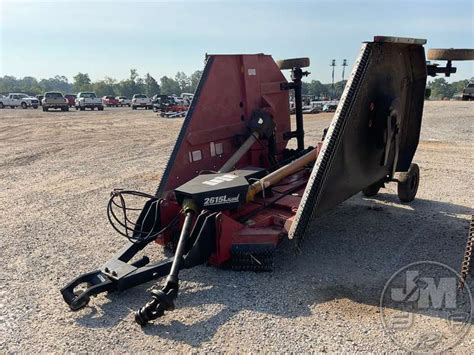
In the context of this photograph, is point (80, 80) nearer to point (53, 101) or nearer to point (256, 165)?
point (53, 101)

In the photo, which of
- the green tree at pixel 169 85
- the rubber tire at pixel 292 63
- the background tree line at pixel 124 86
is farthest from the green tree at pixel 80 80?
the rubber tire at pixel 292 63

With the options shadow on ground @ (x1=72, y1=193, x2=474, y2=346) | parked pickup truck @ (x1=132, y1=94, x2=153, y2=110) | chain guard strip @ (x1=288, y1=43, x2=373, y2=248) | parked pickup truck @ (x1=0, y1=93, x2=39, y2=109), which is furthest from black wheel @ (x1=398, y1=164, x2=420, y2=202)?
parked pickup truck @ (x1=0, y1=93, x2=39, y2=109)

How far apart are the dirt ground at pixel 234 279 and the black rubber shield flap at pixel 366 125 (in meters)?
0.52

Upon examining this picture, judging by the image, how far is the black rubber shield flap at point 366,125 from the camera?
139 inches

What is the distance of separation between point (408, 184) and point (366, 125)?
1907 mm

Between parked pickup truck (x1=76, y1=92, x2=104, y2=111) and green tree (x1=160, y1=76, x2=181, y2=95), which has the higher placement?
green tree (x1=160, y1=76, x2=181, y2=95)

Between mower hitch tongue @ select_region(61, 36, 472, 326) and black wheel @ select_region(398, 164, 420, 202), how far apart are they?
0.01 m

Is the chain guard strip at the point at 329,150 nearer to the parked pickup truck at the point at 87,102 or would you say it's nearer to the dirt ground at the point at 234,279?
the dirt ground at the point at 234,279

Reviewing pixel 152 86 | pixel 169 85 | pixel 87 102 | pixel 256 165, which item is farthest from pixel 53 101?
pixel 169 85

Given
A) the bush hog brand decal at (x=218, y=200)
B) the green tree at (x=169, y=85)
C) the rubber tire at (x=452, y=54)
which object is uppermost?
the green tree at (x=169, y=85)

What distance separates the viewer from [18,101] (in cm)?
4094

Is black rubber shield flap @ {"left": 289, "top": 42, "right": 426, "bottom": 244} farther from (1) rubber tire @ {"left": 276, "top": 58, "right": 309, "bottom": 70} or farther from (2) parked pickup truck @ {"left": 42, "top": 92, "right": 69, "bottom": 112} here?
(2) parked pickup truck @ {"left": 42, "top": 92, "right": 69, "bottom": 112}

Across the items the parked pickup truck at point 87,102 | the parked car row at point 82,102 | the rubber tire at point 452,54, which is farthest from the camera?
the parked pickup truck at point 87,102

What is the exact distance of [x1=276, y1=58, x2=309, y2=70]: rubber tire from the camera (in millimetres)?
5621
